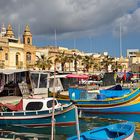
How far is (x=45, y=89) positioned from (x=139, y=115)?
46.4 feet

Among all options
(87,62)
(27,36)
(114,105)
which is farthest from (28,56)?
(114,105)

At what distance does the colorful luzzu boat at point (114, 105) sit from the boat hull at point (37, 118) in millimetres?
7835

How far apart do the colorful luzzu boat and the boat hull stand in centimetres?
783

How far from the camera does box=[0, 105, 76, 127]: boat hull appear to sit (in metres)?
22.3

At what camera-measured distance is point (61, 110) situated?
72.9 feet

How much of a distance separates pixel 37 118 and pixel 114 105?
9.97 metres

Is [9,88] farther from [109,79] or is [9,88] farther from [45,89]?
[109,79]

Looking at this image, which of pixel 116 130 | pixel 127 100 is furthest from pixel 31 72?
pixel 116 130

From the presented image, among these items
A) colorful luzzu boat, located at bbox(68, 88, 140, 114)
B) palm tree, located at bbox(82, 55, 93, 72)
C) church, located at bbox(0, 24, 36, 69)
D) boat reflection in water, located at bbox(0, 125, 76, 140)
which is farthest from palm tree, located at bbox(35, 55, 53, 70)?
boat reflection in water, located at bbox(0, 125, 76, 140)

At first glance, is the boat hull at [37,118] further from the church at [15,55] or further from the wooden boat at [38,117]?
the church at [15,55]

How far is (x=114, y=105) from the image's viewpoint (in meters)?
30.5

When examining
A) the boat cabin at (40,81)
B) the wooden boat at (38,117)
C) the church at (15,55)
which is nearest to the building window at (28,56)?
the church at (15,55)

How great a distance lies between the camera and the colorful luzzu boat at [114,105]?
30.1 metres

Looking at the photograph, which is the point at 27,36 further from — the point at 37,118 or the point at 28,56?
the point at 37,118
